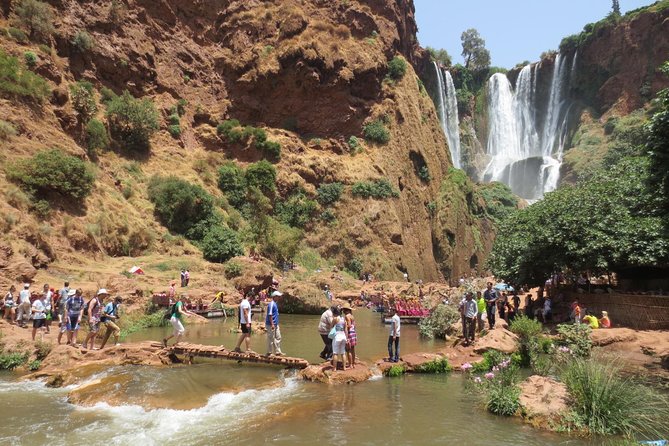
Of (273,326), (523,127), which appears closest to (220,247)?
(273,326)

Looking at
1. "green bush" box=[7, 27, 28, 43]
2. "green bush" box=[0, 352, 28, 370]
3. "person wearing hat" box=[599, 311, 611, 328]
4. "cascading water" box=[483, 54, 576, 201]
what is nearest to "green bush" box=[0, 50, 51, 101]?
"green bush" box=[7, 27, 28, 43]

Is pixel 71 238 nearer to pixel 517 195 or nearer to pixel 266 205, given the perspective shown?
pixel 266 205

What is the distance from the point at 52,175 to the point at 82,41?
1558cm

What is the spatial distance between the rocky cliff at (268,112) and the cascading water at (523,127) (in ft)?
63.6

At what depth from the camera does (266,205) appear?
37469 mm

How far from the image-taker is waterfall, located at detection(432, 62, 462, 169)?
6569cm

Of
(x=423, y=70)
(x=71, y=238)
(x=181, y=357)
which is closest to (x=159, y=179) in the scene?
(x=71, y=238)

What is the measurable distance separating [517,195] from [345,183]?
120 ft

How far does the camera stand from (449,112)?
68.2 meters

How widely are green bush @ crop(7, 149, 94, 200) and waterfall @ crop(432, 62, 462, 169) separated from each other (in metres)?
51.0

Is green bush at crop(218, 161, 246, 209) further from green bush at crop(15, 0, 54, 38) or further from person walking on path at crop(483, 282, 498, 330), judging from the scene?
person walking on path at crop(483, 282, 498, 330)

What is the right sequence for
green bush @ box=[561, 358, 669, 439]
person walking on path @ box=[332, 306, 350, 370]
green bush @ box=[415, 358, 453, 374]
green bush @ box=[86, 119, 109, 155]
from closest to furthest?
1. green bush @ box=[561, 358, 669, 439]
2. person walking on path @ box=[332, 306, 350, 370]
3. green bush @ box=[415, 358, 453, 374]
4. green bush @ box=[86, 119, 109, 155]

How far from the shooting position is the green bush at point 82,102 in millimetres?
29594

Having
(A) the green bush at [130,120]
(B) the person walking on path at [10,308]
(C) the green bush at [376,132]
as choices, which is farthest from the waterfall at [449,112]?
(B) the person walking on path at [10,308]
